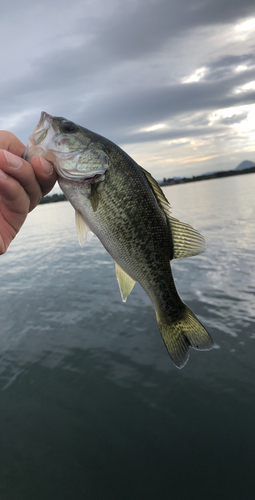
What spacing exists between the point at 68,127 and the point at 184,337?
2.71 meters

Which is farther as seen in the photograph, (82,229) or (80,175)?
(82,229)

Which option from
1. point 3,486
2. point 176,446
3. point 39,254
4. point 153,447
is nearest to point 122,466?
point 153,447

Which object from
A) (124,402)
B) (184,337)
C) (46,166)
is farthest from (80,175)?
(124,402)

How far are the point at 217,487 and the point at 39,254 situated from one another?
28.6 metres

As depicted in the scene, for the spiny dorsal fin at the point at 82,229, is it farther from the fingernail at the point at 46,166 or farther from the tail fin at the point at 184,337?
the tail fin at the point at 184,337

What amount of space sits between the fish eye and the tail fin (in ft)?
8.10

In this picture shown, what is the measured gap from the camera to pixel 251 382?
891 cm

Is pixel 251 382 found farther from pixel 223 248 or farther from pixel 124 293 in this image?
pixel 223 248

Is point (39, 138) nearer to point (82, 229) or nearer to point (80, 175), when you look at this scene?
point (80, 175)

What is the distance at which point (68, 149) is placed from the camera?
3055 millimetres

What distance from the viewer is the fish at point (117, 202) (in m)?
2.98

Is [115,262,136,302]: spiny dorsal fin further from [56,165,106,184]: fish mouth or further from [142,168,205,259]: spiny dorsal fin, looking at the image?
[56,165,106,184]: fish mouth

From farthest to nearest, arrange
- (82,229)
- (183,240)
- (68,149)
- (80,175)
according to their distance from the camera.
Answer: (183,240) → (82,229) → (68,149) → (80,175)

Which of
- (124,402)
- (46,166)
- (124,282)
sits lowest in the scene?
(124,402)
